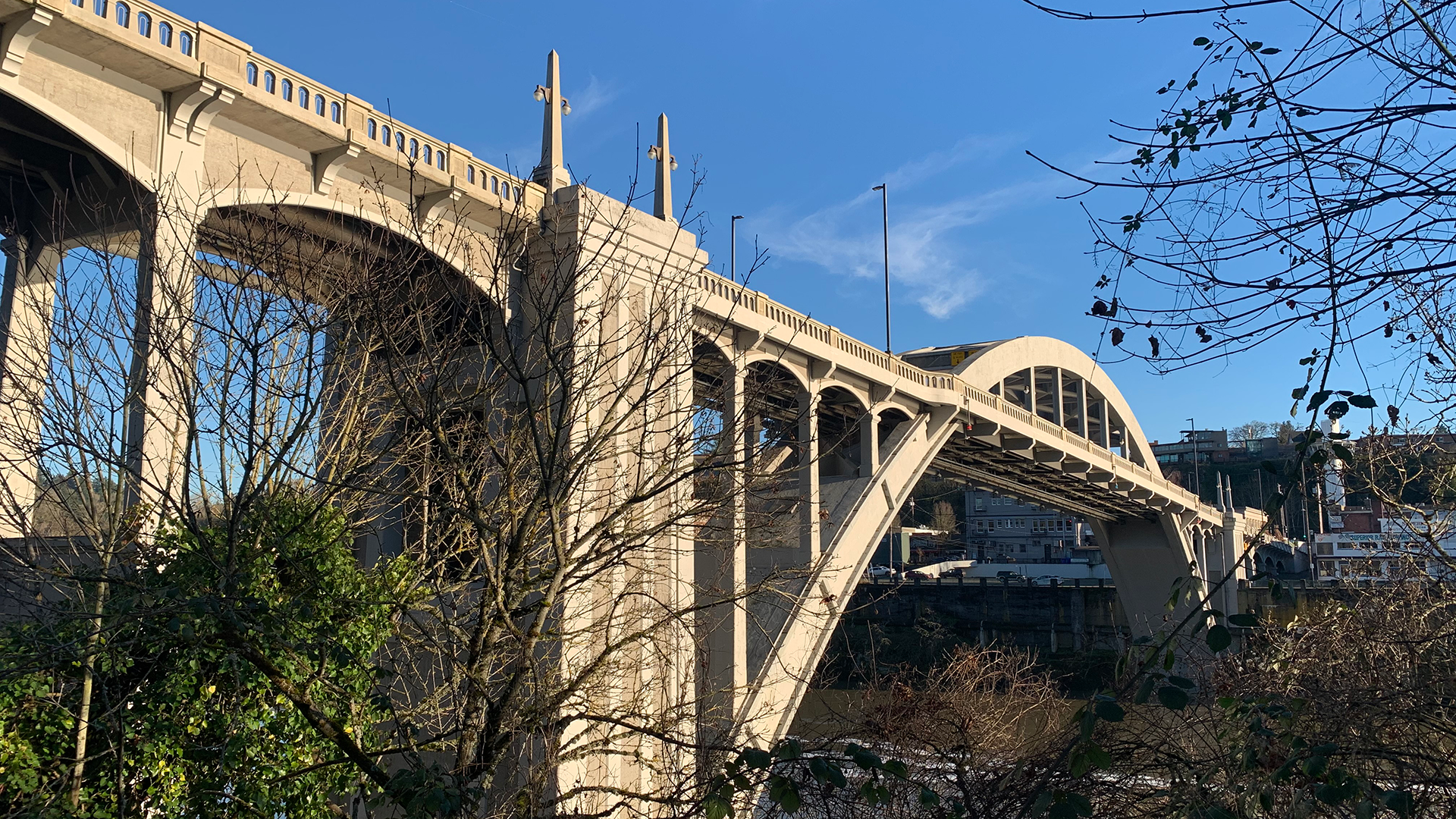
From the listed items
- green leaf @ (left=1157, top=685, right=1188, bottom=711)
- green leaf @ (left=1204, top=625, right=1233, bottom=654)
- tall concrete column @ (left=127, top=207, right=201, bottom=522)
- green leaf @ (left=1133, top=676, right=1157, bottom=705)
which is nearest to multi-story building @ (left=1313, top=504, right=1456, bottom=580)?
green leaf @ (left=1204, top=625, right=1233, bottom=654)

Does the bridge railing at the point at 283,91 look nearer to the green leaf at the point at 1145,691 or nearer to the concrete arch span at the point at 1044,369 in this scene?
→ the green leaf at the point at 1145,691

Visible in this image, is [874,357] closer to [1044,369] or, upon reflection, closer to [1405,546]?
[1405,546]

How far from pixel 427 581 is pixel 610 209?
4.32m

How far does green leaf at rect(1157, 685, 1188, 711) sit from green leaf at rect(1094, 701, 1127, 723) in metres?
0.11

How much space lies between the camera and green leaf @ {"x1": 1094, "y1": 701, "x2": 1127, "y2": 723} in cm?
262

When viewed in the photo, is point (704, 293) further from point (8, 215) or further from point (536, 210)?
point (8, 215)

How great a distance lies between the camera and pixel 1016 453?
29.6 metres

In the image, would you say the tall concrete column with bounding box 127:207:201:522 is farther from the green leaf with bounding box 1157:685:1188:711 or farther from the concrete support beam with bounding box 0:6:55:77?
the green leaf with bounding box 1157:685:1188:711

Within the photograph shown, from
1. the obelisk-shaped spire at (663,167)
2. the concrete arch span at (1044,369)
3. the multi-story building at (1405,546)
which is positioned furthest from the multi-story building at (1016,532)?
the obelisk-shaped spire at (663,167)

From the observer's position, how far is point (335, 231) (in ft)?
40.0

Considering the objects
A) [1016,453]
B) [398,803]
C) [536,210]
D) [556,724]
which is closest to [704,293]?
[536,210]

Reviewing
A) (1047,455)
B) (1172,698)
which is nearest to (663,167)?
(1172,698)

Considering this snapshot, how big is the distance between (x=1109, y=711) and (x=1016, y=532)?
88.7 m

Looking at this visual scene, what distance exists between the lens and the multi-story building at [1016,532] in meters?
86.4
